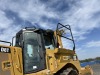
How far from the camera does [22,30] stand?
8.10m

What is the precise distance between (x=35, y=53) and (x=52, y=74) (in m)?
1.03


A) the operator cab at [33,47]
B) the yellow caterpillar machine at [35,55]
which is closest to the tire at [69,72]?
the yellow caterpillar machine at [35,55]

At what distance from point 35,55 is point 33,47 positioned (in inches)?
12.2

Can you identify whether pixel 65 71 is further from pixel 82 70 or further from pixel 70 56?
pixel 82 70

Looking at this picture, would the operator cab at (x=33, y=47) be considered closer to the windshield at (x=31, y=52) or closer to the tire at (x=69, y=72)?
the windshield at (x=31, y=52)

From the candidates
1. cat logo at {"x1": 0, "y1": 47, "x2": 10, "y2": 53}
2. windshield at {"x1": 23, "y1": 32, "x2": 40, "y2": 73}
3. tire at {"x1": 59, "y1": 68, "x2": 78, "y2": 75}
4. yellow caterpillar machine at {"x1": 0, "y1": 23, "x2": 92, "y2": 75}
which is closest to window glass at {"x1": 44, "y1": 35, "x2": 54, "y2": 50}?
yellow caterpillar machine at {"x1": 0, "y1": 23, "x2": 92, "y2": 75}

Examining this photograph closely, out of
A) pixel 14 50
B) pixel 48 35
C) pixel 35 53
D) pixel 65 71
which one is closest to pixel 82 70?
pixel 65 71

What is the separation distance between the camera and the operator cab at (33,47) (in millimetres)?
7469

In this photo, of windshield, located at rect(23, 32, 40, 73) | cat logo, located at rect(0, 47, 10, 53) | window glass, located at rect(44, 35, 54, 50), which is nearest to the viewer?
cat logo, located at rect(0, 47, 10, 53)

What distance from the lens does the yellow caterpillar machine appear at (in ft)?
23.4

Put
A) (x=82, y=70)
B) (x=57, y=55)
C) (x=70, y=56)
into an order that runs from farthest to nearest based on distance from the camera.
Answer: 1. (x=82, y=70)
2. (x=70, y=56)
3. (x=57, y=55)

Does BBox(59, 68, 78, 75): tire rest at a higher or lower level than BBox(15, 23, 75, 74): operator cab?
lower

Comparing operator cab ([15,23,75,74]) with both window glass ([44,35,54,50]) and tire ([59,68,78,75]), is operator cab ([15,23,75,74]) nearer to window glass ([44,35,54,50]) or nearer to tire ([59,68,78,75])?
window glass ([44,35,54,50])

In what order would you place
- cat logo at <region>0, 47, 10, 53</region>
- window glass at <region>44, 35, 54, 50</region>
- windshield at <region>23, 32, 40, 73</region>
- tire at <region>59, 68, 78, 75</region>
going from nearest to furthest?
cat logo at <region>0, 47, 10, 53</region> → windshield at <region>23, 32, 40, 73</region> → tire at <region>59, 68, 78, 75</region> → window glass at <region>44, 35, 54, 50</region>
